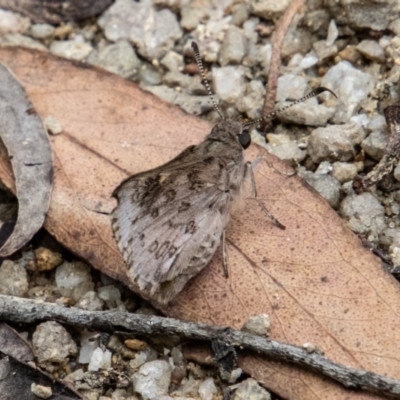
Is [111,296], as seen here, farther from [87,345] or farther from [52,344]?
[52,344]

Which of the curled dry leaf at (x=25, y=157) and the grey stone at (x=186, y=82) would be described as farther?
the grey stone at (x=186, y=82)

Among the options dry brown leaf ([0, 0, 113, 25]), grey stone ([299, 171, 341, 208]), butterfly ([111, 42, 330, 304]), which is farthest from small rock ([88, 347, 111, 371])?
dry brown leaf ([0, 0, 113, 25])

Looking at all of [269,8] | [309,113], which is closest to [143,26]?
[269,8]

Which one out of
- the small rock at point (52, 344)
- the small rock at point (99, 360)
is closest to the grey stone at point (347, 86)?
the small rock at point (99, 360)

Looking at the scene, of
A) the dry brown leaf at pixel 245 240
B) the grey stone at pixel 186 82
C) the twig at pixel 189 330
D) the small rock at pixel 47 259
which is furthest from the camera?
the grey stone at pixel 186 82

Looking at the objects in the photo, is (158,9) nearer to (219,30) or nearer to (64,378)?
(219,30)

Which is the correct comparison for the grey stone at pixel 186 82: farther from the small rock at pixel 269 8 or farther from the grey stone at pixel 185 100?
the small rock at pixel 269 8

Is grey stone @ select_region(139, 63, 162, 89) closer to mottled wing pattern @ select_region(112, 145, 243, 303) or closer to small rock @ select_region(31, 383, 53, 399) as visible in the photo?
mottled wing pattern @ select_region(112, 145, 243, 303)
